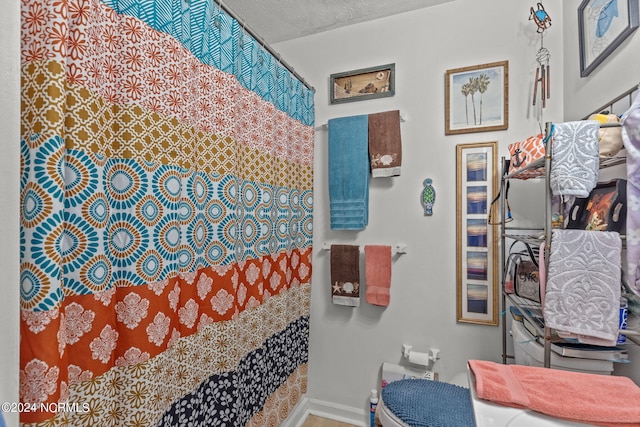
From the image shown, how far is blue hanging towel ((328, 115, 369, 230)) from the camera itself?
191cm

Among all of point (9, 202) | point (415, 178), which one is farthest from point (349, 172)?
point (9, 202)

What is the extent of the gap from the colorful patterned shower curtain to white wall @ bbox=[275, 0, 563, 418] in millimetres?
621

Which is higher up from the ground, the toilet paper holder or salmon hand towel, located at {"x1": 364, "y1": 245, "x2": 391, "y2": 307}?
salmon hand towel, located at {"x1": 364, "y1": 245, "x2": 391, "y2": 307}

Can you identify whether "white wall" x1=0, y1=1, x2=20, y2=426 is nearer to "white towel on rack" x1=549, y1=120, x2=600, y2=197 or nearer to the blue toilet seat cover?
the blue toilet seat cover

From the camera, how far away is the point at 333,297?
199cm

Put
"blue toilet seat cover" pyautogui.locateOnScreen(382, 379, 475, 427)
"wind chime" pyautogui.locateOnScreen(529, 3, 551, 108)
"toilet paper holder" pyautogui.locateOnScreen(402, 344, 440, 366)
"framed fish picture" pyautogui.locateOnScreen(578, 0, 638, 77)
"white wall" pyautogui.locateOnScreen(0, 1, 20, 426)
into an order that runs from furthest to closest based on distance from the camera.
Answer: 1. "toilet paper holder" pyautogui.locateOnScreen(402, 344, 440, 366)
2. "wind chime" pyautogui.locateOnScreen(529, 3, 551, 108)
3. "blue toilet seat cover" pyautogui.locateOnScreen(382, 379, 475, 427)
4. "framed fish picture" pyautogui.locateOnScreen(578, 0, 638, 77)
5. "white wall" pyautogui.locateOnScreen(0, 1, 20, 426)

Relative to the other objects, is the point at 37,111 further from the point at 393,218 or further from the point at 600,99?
the point at 600,99

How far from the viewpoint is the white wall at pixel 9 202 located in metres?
0.47

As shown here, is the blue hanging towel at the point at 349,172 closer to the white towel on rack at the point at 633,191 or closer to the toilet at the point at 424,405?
the toilet at the point at 424,405

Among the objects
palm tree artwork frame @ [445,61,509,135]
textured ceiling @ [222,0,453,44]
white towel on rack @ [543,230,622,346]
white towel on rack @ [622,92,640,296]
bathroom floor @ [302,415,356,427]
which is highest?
textured ceiling @ [222,0,453,44]

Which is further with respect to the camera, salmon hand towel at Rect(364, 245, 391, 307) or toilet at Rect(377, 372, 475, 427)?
salmon hand towel at Rect(364, 245, 391, 307)

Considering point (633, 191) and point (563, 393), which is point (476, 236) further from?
point (563, 393)

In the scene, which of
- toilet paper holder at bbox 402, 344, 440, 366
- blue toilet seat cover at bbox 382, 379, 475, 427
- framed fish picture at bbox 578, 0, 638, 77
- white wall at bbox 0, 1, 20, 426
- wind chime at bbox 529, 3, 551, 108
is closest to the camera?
white wall at bbox 0, 1, 20, 426

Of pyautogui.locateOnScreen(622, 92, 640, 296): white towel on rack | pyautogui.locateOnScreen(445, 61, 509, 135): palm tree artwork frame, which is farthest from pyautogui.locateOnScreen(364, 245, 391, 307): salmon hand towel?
pyautogui.locateOnScreen(622, 92, 640, 296): white towel on rack
